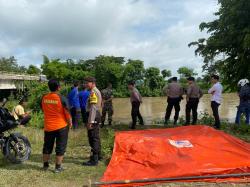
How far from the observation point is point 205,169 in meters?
6.51

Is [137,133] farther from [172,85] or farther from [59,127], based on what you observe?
[172,85]

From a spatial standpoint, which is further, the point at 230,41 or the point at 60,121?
the point at 230,41

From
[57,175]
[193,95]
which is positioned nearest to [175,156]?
[57,175]

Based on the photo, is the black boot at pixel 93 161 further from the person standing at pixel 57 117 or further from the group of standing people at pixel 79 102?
the group of standing people at pixel 79 102

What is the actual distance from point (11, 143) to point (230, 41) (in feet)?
32.8

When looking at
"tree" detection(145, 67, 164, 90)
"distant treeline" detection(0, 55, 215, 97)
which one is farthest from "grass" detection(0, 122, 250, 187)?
"tree" detection(145, 67, 164, 90)

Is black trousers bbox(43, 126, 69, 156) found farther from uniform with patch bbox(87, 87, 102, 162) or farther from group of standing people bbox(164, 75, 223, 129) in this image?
group of standing people bbox(164, 75, 223, 129)

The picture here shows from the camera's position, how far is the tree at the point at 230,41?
1382 cm

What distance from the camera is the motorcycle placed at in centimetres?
810

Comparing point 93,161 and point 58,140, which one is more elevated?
point 58,140

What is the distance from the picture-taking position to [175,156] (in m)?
7.18

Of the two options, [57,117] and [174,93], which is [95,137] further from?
[174,93]

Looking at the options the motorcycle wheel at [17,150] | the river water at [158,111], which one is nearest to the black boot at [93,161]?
the motorcycle wheel at [17,150]

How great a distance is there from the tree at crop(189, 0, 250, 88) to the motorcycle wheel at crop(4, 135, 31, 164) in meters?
8.07
